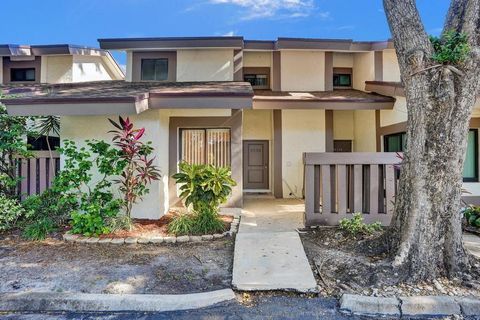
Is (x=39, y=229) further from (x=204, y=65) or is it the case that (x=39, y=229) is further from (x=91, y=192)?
(x=204, y=65)

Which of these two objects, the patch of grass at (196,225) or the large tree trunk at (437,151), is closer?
the large tree trunk at (437,151)

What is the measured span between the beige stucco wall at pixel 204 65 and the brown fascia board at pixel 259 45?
2.80 feet

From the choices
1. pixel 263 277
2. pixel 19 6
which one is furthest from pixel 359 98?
pixel 19 6

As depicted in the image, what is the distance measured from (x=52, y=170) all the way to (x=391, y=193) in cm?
753

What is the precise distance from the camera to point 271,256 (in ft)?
16.0

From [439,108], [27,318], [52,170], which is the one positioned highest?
[439,108]

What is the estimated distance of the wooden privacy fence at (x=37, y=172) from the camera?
23.4 feet

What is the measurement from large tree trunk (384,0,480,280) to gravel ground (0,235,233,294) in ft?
8.58

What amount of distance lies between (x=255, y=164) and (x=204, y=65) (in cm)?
408

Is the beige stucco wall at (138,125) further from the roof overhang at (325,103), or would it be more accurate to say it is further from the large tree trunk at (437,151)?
the large tree trunk at (437,151)

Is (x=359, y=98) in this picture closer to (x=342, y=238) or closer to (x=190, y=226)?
(x=342, y=238)

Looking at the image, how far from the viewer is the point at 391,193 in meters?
6.35

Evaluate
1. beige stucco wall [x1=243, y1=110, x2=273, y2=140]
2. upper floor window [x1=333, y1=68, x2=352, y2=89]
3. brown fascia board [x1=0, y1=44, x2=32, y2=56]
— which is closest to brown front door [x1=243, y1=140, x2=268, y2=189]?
beige stucco wall [x1=243, y1=110, x2=273, y2=140]

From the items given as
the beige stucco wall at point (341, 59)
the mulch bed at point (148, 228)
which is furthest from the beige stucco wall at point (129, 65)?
the beige stucco wall at point (341, 59)
